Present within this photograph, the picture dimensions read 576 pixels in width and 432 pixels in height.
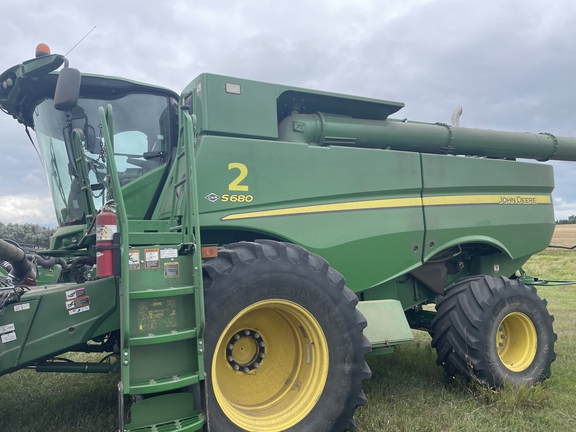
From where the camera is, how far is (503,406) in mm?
4020

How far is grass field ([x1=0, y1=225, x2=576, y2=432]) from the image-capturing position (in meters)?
3.66

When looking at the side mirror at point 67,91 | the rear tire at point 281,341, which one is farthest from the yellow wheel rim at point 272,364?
the side mirror at point 67,91

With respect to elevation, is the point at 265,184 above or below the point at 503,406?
above

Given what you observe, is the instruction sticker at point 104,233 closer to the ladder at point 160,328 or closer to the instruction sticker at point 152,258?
the ladder at point 160,328

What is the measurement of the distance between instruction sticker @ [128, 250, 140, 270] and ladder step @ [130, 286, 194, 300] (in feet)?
0.55

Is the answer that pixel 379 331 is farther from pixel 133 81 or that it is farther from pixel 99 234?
pixel 133 81

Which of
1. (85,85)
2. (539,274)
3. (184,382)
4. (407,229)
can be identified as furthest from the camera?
(539,274)

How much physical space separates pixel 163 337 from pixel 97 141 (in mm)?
2245

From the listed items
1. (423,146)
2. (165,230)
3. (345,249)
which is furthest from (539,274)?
(165,230)

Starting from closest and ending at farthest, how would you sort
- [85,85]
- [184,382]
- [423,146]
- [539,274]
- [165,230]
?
[184,382], [165,230], [85,85], [423,146], [539,274]

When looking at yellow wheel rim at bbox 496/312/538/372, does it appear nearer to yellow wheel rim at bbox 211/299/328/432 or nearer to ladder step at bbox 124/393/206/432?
yellow wheel rim at bbox 211/299/328/432

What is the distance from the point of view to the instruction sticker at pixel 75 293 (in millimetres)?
3113

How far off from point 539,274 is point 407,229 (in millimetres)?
16328

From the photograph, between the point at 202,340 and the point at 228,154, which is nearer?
the point at 202,340
